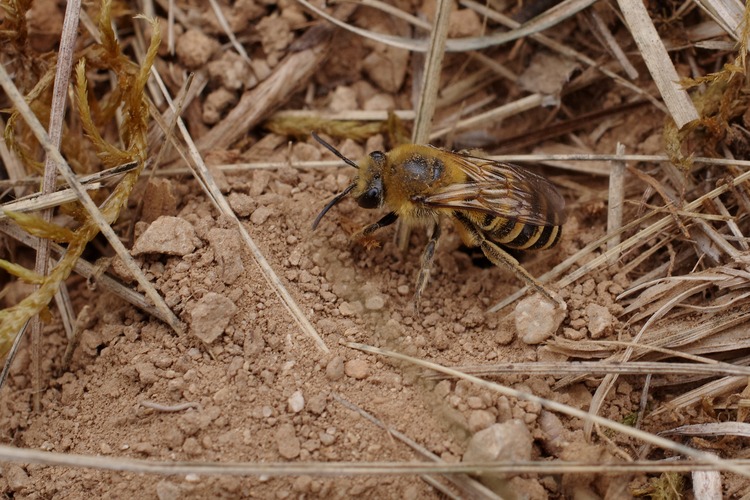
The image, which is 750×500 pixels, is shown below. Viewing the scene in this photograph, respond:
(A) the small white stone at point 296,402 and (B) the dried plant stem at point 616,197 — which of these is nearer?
(A) the small white stone at point 296,402

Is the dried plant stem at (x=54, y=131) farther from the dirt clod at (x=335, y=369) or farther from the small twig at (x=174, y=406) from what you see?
the dirt clod at (x=335, y=369)

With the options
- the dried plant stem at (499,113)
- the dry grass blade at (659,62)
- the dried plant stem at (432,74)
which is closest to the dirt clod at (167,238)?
the dried plant stem at (432,74)

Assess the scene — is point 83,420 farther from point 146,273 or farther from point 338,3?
point 338,3

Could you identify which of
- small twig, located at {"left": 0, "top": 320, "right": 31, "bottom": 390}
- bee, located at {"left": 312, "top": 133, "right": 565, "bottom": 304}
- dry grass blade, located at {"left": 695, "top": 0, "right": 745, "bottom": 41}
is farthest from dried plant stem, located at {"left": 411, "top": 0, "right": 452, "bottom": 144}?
small twig, located at {"left": 0, "top": 320, "right": 31, "bottom": 390}

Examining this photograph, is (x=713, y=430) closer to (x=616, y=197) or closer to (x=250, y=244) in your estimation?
(x=616, y=197)

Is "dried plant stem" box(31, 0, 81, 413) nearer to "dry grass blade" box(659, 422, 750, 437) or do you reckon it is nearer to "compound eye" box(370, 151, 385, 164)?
"compound eye" box(370, 151, 385, 164)
